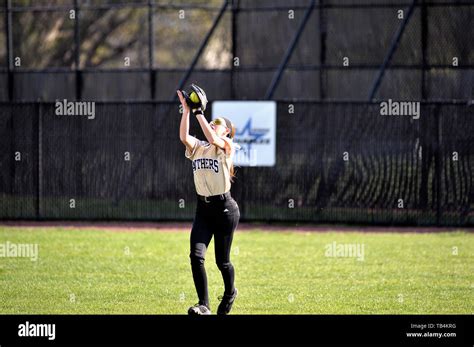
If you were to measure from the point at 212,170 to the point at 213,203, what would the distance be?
35cm

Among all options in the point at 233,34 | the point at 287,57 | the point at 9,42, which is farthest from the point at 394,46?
the point at 9,42

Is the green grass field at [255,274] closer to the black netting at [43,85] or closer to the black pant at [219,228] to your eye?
the black pant at [219,228]

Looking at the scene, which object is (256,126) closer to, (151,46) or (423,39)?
(151,46)

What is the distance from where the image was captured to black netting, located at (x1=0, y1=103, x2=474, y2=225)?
20.9 meters

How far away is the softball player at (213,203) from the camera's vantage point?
10469mm

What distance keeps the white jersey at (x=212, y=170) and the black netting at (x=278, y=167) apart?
10.8 m

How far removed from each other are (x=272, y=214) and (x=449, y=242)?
4.55 metres

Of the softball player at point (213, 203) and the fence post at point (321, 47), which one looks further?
the fence post at point (321, 47)

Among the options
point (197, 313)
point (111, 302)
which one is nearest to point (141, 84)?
point (111, 302)

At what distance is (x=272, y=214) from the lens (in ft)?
70.6

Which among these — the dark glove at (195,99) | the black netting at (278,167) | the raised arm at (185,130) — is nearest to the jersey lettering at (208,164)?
the raised arm at (185,130)

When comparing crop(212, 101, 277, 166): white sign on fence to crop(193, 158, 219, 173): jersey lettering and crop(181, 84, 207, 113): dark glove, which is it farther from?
crop(181, 84, 207, 113): dark glove

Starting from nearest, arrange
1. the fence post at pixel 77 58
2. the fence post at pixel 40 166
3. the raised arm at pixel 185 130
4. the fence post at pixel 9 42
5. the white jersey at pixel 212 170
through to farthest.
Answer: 1. the raised arm at pixel 185 130
2. the white jersey at pixel 212 170
3. the fence post at pixel 40 166
4. the fence post at pixel 77 58
5. the fence post at pixel 9 42

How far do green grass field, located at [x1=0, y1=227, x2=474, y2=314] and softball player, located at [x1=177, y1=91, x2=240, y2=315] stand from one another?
795 mm
